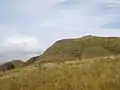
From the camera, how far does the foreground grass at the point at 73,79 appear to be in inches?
382

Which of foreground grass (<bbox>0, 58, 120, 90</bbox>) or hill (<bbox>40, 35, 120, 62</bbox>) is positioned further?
hill (<bbox>40, 35, 120, 62</bbox>)

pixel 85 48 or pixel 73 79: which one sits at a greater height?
pixel 85 48

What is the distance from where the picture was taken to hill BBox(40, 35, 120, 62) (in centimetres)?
14400

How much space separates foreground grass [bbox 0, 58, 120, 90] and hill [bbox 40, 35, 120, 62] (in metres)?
127

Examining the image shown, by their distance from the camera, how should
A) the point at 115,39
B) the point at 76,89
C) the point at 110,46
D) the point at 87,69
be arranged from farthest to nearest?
the point at 115,39, the point at 110,46, the point at 87,69, the point at 76,89

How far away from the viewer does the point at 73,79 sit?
33.7 ft

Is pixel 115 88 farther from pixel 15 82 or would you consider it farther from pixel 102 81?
pixel 15 82

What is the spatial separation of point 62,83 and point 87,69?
1604mm

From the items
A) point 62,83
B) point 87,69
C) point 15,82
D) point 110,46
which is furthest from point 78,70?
point 110,46

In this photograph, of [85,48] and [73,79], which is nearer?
[73,79]

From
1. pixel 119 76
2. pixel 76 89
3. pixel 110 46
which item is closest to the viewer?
pixel 76 89

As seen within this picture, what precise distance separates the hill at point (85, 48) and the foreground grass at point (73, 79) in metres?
127

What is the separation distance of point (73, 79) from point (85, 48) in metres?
143

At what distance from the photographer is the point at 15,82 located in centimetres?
1066
